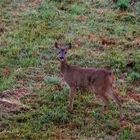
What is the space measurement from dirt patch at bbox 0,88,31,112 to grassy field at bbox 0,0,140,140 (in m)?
0.11

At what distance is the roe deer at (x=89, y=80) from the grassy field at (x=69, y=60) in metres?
0.31

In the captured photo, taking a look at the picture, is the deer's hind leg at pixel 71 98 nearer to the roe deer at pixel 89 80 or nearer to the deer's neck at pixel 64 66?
the roe deer at pixel 89 80

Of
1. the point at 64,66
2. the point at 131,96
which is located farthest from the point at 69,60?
the point at 131,96

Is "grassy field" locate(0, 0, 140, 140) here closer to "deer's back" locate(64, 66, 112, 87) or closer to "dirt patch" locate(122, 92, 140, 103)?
"dirt patch" locate(122, 92, 140, 103)

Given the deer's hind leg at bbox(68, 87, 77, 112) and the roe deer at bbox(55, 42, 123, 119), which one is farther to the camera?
the deer's hind leg at bbox(68, 87, 77, 112)

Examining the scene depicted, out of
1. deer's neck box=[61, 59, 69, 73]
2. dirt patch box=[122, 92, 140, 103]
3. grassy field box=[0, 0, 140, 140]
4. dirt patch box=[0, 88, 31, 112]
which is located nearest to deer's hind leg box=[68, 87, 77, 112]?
grassy field box=[0, 0, 140, 140]

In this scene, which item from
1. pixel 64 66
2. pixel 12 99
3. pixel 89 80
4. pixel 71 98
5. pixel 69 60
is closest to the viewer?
pixel 89 80

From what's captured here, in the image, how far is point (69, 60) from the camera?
43.8ft

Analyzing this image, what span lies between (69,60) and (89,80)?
2.54 meters

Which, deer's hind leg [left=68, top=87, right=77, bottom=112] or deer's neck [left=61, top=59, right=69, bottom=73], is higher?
deer's neck [left=61, top=59, right=69, bottom=73]

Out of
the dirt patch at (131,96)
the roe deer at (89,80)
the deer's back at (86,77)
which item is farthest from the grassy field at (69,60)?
the deer's back at (86,77)

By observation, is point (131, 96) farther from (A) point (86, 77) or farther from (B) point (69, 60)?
(B) point (69, 60)

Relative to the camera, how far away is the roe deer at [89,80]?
10650mm

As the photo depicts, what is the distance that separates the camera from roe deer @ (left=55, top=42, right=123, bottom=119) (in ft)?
34.9
